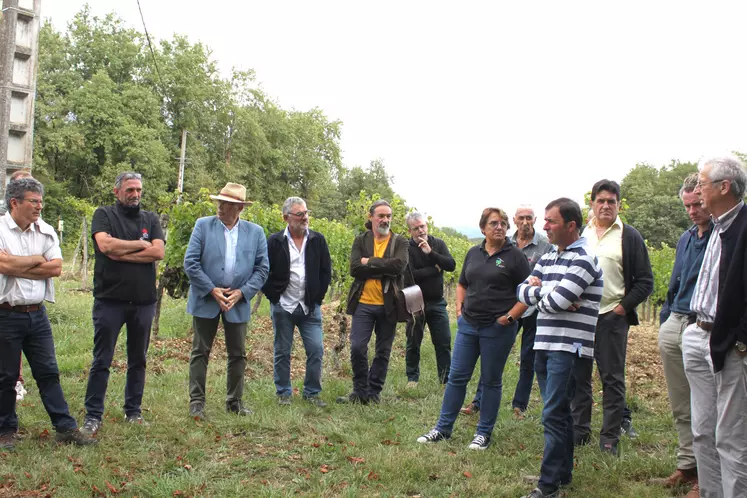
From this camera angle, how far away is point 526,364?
19.9 ft

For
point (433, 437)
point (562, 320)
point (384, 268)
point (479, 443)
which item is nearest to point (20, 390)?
point (384, 268)

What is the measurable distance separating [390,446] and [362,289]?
1.89 m

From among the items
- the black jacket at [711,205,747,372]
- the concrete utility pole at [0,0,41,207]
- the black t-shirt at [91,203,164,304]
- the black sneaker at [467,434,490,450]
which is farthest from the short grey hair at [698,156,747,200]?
the concrete utility pole at [0,0,41,207]

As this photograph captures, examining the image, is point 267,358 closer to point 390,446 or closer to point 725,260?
point 390,446

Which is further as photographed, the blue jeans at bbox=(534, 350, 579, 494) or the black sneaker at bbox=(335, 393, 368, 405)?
the black sneaker at bbox=(335, 393, 368, 405)

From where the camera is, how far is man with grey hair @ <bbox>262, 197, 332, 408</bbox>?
6027 millimetres

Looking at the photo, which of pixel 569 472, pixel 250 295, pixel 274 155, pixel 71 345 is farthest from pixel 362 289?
pixel 274 155

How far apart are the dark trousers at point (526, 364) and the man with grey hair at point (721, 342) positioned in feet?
8.39

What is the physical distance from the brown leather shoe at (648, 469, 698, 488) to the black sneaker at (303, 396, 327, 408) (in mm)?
3028

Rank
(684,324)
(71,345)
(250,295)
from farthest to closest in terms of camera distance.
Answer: (71,345), (250,295), (684,324)

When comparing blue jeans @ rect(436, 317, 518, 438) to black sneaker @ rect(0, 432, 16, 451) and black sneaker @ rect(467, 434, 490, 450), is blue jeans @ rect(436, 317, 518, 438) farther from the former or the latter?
black sneaker @ rect(0, 432, 16, 451)

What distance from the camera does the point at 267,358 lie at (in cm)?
816

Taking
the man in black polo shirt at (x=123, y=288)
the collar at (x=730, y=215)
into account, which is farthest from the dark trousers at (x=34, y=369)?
A: the collar at (x=730, y=215)

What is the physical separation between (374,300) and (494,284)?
1678 millimetres
